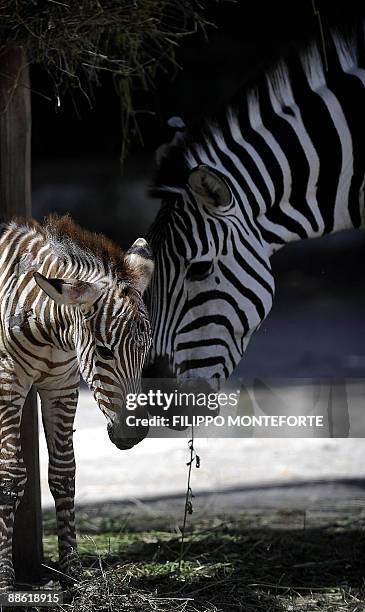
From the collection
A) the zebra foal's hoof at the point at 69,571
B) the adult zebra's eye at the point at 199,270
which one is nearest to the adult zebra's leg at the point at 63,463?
the zebra foal's hoof at the point at 69,571

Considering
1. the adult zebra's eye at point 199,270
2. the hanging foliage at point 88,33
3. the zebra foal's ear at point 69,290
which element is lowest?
the zebra foal's ear at point 69,290

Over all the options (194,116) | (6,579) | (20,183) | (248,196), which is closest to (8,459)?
(6,579)

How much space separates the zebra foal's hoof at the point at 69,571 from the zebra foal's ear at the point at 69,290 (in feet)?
4.06

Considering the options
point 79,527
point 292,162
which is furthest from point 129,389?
point 79,527

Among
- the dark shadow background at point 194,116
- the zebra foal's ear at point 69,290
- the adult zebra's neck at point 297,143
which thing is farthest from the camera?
the dark shadow background at point 194,116

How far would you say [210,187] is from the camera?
4.15m

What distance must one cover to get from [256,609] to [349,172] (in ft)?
6.86

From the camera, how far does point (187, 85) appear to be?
17.1ft

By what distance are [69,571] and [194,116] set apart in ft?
7.84

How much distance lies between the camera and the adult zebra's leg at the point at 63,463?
3869mm

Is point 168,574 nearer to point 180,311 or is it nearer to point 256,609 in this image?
point 256,609

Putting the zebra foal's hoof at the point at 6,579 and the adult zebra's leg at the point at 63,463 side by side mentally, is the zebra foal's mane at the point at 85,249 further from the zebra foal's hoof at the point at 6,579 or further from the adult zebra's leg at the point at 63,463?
the zebra foal's hoof at the point at 6,579

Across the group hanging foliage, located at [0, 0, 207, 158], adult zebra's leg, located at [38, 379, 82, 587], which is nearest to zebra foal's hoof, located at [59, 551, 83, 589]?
adult zebra's leg, located at [38, 379, 82, 587]

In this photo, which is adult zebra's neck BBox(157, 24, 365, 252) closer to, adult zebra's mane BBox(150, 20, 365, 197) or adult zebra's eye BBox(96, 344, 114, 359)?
adult zebra's mane BBox(150, 20, 365, 197)
